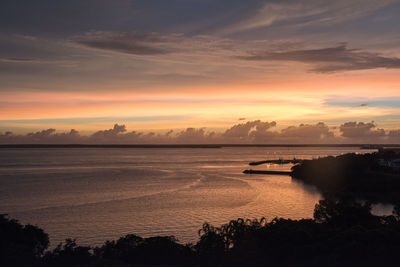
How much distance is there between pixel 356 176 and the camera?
7538cm

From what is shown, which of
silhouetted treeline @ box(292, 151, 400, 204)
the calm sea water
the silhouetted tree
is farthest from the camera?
silhouetted treeline @ box(292, 151, 400, 204)

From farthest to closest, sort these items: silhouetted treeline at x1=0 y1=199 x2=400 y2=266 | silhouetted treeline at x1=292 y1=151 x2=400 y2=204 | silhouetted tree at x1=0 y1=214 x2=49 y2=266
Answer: silhouetted treeline at x1=292 y1=151 x2=400 y2=204 < silhouetted treeline at x1=0 y1=199 x2=400 y2=266 < silhouetted tree at x1=0 y1=214 x2=49 y2=266

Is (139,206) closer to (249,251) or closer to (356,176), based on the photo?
(249,251)

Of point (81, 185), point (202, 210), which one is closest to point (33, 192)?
point (81, 185)

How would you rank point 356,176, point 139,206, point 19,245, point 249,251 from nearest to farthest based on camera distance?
point 249,251
point 19,245
point 139,206
point 356,176

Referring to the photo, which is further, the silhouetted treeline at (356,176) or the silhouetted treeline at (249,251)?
the silhouetted treeline at (356,176)

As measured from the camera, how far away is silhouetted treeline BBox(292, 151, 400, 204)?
63.3 meters

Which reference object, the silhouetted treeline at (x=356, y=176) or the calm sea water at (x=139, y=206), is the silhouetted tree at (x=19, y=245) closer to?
the calm sea water at (x=139, y=206)

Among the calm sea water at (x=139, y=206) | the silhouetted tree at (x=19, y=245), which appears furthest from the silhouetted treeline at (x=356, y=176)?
the silhouetted tree at (x=19, y=245)

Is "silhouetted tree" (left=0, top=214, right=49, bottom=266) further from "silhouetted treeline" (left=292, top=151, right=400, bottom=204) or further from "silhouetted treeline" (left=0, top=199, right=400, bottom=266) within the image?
"silhouetted treeline" (left=292, top=151, right=400, bottom=204)

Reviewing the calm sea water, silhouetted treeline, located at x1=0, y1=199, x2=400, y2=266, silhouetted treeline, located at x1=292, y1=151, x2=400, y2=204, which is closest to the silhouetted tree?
silhouetted treeline, located at x1=0, y1=199, x2=400, y2=266

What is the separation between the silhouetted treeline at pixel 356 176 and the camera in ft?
208

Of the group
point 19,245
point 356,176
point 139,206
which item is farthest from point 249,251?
point 356,176

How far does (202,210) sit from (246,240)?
27984 mm
